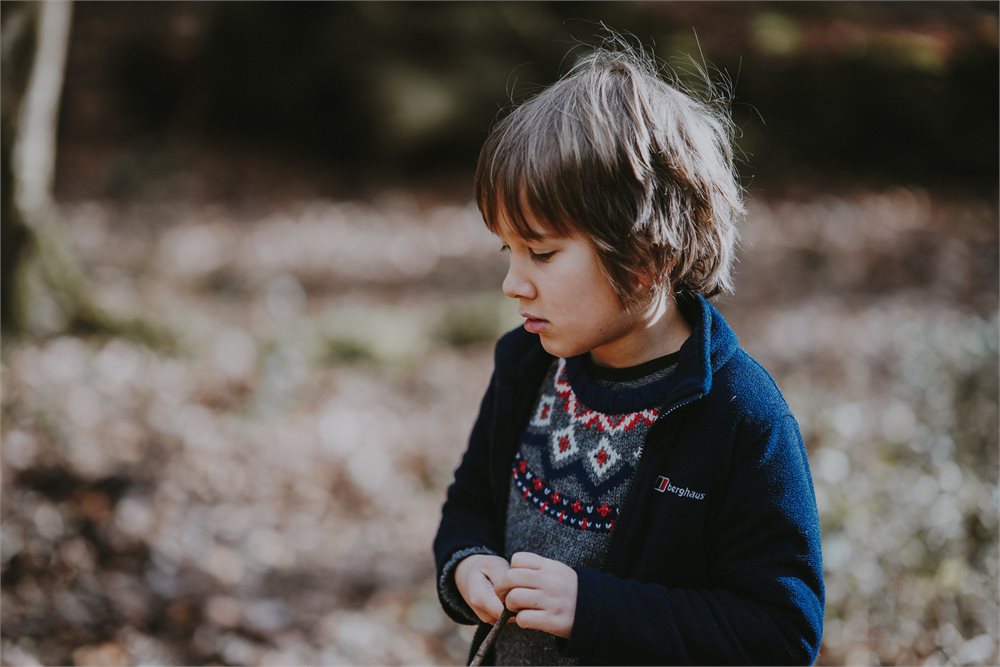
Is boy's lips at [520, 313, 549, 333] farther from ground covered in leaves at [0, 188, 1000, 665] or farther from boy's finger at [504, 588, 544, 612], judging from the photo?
ground covered in leaves at [0, 188, 1000, 665]

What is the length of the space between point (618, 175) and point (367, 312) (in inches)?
210

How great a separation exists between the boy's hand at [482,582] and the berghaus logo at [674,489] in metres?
0.38

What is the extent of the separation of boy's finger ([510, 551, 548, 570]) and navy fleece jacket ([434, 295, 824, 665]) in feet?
0.29

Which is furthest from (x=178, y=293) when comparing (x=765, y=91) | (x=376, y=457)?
(x=765, y=91)

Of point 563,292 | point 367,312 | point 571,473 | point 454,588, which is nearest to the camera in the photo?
point 563,292

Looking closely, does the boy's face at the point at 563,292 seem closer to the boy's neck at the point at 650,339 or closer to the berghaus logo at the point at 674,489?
the boy's neck at the point at 650,339

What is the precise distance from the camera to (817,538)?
1.63 meters

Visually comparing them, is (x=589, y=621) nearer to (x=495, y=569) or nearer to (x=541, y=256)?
(x=495, y=569)

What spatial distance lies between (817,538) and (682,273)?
590 mm

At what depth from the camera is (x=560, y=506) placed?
1.79m

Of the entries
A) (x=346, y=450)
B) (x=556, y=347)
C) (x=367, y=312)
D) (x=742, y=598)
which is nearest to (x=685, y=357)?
(x=556, y=347)

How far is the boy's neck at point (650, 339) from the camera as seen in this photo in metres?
1.79

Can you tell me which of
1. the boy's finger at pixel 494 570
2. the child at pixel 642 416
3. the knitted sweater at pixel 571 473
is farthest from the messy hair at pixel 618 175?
A: the boy's finger at pixel 494 570

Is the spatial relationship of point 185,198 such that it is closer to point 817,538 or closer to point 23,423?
point 23,423
